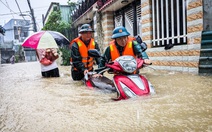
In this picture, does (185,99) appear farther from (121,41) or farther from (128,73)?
(121,41)

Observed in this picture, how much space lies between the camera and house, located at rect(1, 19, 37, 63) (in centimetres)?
3553

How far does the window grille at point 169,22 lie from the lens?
613cm

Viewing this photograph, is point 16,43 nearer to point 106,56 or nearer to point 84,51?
point 84,51

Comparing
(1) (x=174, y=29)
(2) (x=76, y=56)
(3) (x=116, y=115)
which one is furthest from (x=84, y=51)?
(1) (x=174, y=29)

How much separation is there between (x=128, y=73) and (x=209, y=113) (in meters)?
1.30

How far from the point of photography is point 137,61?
3.36 m

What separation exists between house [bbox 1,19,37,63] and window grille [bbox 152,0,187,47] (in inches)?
1323

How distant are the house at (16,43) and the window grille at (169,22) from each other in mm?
33592

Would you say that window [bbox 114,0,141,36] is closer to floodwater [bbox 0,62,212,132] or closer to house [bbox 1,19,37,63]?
floodwater [bbox 0,62,212,132]

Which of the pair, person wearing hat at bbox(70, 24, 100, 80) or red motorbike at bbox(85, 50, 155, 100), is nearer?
red motorbike at bbox(85, 50, 155, 100)

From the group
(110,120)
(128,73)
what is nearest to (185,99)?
(128,73)

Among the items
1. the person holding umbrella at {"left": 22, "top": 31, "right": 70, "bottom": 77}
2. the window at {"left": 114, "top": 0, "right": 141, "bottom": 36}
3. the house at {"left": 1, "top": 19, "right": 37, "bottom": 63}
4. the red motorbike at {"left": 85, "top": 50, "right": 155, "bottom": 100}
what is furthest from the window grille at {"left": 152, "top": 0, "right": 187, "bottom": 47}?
the house at {"left": 1, "top": 19, "right": 37, "bottom": 63}

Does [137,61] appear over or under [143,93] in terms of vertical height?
over

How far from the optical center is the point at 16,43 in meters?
40.8
